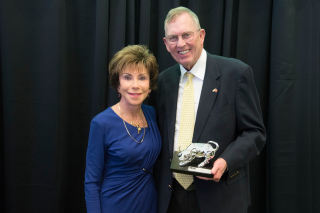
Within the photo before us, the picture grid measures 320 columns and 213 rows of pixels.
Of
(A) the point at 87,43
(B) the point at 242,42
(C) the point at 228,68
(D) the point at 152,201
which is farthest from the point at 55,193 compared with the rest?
(B) the point at 242,42

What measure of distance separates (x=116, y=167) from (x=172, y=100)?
1.79ft

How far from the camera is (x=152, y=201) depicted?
5.32 ft

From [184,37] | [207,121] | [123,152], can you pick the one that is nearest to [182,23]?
[184,37]

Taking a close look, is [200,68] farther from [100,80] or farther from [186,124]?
[100,80]

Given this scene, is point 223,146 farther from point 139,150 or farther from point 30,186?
point 30,186

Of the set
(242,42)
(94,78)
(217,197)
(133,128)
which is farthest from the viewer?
(242,42)

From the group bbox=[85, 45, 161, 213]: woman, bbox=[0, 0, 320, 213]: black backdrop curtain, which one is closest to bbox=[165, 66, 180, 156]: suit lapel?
bbox=[85, 45, 161, 213]: woman

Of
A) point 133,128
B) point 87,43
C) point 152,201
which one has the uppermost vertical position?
point 87,43

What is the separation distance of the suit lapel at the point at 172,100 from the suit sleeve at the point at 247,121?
348 mm

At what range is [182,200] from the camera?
1562 mm

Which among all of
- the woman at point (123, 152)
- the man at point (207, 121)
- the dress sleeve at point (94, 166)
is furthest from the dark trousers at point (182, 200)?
the dress sleeve at point (94, 166)

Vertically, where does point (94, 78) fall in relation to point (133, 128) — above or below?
above

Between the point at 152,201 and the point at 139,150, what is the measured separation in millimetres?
357

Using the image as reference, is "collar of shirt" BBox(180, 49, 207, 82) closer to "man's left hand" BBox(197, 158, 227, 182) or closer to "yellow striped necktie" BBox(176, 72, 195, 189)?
"yellow striped necktie" BBox(176, 72, 195, 189)
